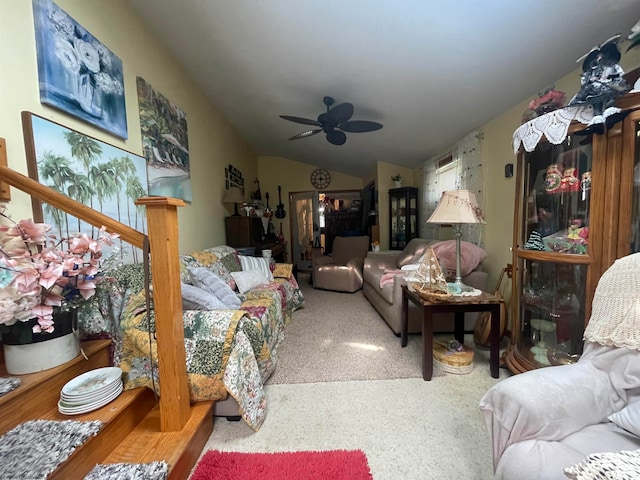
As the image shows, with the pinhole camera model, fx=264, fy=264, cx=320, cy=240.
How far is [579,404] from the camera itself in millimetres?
846

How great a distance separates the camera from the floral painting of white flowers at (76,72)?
1.28 m

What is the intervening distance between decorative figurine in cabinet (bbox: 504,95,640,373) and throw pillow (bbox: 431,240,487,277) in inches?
23.1

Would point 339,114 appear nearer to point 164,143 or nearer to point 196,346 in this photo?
point 164,143

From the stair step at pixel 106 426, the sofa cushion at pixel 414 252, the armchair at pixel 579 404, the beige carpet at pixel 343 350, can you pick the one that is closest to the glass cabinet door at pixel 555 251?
the armchair at pixel 579 404

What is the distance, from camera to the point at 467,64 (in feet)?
6.18

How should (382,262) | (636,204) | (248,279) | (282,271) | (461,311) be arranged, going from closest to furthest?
1. (636,204)
2. (461,311)
3. (248,279)
4. (282,271)
5. (382,262)

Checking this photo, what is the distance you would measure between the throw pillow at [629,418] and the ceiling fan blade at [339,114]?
7.85 ft

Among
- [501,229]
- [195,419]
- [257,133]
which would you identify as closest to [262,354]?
[195,419]

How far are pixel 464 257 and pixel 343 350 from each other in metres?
1.37

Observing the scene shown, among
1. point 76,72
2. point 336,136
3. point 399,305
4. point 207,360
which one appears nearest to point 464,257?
point 399,305

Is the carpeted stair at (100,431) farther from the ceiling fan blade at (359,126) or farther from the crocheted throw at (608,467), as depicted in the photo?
the ceiling fan blade at (359,126)

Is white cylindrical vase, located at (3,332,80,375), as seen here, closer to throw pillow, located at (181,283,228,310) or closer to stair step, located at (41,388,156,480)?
stair step, located at (41,388,156,480)

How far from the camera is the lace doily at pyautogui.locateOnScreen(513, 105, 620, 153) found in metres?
1.26

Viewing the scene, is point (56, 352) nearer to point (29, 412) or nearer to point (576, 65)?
point (29, 412)
